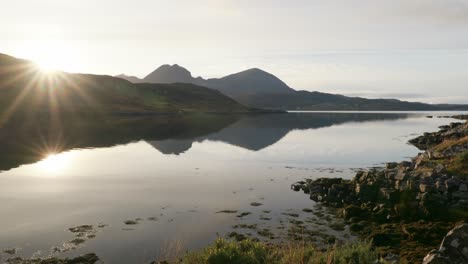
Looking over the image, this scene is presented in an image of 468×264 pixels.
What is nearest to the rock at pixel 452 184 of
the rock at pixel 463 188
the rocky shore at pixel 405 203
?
the rocky shore at pixel 405 203

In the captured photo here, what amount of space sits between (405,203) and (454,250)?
11.1 meters

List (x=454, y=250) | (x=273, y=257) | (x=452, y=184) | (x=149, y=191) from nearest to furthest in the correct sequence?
(x=454, y=250) < (x=273, y=257) < (x=452, y=184) < (x=149, y=191)

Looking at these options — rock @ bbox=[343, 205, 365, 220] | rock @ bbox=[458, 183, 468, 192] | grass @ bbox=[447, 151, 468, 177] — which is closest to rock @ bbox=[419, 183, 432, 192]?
rock @ bbox=[458, 183, 468, 192]

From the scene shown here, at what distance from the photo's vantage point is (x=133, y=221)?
23.0 metres

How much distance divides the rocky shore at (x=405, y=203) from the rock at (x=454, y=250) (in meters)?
2.86

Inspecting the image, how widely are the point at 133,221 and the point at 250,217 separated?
710 centimetres

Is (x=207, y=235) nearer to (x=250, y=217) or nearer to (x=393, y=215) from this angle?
→ (x=250, y=217)

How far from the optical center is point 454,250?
13.1m

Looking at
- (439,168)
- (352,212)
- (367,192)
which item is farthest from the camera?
(439,168)

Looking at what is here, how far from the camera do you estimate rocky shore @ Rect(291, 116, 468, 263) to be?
19.6 metres

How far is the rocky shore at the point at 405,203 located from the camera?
19.6m

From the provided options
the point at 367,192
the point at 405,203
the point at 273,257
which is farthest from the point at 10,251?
the point at 367,192

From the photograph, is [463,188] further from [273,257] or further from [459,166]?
[273,257]

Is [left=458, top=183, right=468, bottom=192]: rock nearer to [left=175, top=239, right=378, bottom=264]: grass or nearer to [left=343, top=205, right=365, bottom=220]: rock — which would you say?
[left=343, top=205, right=365, bottom=220]: rock
